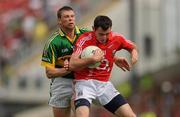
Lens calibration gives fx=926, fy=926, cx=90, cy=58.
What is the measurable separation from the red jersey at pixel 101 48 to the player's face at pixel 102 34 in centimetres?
9

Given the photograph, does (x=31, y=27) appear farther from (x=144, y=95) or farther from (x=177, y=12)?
(x=144, y=95)

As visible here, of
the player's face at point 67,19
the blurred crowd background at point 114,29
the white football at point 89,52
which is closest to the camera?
the white football at point 89,52

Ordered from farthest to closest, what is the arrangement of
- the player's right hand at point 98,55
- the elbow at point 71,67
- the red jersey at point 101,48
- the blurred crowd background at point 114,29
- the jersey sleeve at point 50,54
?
the blurred crowd background at point 114,29
the jersey sleeve at point 50,54
the red jersey at point 101,48
the elbow at point 71,67
the player's right hand at point 98,55

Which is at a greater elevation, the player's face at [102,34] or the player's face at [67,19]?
the player's face at [67,19]

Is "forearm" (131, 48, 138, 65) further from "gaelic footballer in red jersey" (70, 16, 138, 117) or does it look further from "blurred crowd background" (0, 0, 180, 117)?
"blurred crowd background" (0, 0, 180, 117)

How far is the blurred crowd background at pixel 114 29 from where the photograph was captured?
22.4 metres

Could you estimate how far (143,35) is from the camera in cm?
2556

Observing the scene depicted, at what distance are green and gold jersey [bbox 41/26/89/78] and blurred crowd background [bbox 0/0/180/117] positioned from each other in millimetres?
7493

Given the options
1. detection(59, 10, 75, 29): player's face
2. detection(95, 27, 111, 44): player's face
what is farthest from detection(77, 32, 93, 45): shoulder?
detection(59, 10, 75, 29): player's face

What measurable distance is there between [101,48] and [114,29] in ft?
40.6

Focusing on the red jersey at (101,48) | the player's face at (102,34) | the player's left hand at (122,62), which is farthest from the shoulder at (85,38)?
the player's left hand at (122,62)

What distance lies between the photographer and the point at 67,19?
1310 cm

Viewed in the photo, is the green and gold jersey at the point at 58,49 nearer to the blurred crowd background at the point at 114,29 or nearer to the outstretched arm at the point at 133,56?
the outstretched arm at the point at 133,56


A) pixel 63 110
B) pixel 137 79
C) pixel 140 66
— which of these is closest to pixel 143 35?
pixel 140 66
